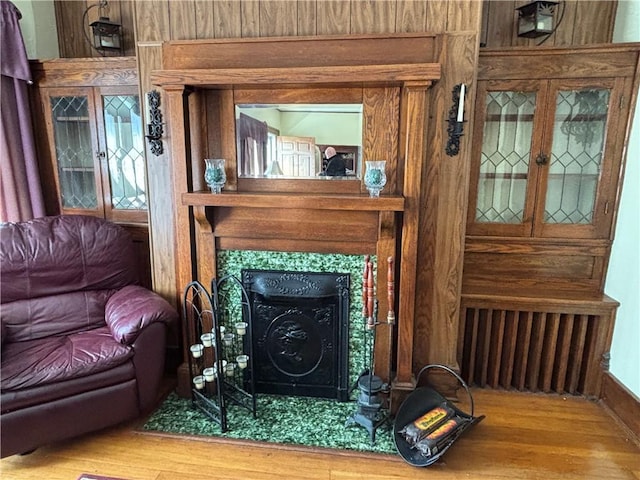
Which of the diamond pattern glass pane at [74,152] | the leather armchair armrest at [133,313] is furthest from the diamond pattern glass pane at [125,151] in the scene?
the leather armchair armrest at [133,313]

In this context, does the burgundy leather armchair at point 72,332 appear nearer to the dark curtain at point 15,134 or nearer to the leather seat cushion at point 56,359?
the leather seat cushion at point 56,359

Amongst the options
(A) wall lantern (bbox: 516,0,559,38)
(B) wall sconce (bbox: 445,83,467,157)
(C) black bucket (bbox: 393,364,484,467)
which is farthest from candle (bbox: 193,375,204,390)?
(A) wall lantern (bbox: 516,0,559,38)

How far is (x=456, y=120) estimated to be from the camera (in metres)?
2.15

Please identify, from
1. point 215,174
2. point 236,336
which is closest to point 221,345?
point 236,336

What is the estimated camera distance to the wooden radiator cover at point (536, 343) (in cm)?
247

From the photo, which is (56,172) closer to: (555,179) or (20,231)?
(20,231)

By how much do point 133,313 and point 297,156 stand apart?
4.07ft

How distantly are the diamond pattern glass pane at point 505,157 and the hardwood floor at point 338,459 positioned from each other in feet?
4.18

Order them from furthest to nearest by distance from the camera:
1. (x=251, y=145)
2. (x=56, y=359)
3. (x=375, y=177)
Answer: (x=251, y=145) < (x=375, y=177) < (x=56, y=359)

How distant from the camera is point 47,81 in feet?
8.96

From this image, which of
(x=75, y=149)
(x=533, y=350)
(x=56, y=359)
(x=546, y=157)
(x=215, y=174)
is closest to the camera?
(x=56, y=359)

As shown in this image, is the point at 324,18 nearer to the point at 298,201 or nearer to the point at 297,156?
the point at 297,156

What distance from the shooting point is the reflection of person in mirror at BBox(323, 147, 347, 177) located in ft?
7.54

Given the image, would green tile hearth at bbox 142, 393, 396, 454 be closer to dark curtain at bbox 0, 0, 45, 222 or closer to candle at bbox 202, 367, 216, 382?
candle at bbox 202, 367, 216, 382
